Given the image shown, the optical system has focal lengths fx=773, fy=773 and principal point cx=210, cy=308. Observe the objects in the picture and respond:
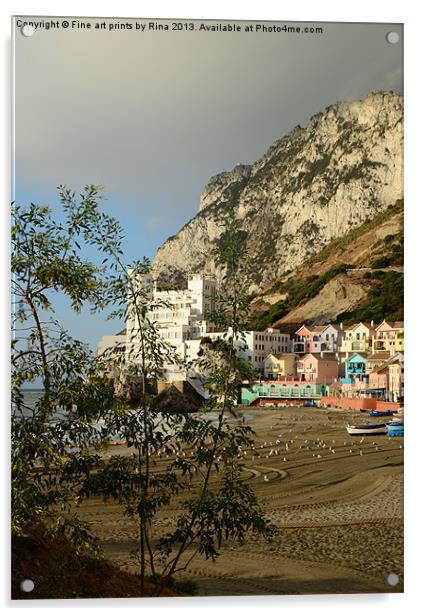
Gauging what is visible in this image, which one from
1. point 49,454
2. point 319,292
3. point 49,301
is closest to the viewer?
point 49,454

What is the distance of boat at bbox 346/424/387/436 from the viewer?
4797mm

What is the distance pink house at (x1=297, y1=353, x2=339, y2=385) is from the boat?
31 cm

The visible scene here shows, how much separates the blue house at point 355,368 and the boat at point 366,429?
0.29m

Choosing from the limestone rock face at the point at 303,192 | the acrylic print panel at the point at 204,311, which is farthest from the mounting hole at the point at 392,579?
the limestone rock face at the point at 303,192

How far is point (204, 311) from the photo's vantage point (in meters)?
4.61

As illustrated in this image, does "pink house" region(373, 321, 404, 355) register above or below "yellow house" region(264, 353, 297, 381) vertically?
above

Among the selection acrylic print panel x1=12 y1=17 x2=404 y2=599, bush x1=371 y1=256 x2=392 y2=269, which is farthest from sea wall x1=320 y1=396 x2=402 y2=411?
bush x1=371 y1=256 x2=392 y2=269

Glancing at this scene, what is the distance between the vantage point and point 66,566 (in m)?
4.43

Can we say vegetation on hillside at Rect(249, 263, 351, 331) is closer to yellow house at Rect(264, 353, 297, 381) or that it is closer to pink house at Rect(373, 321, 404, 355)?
yellow house at Rect(264, 353, 297, 381)

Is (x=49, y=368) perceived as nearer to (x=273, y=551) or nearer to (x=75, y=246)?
(x=75, y=246)

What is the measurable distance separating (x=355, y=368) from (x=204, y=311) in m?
1.03

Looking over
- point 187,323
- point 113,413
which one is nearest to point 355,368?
point 187,323

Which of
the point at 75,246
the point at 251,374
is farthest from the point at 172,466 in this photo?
the point at 75,246
